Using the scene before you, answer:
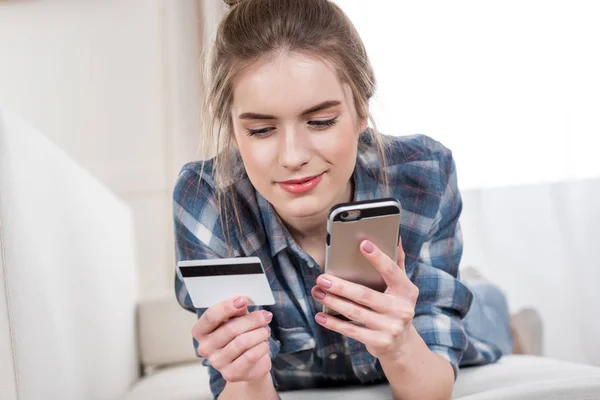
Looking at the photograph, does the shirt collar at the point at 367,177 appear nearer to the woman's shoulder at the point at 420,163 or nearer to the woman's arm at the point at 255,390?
the woman's shoulder at the point at 420,163

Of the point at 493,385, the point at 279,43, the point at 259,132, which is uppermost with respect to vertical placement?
the point at 279,43

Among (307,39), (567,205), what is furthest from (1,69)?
(567,205)

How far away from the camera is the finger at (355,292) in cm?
74

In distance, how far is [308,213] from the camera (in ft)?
2.89

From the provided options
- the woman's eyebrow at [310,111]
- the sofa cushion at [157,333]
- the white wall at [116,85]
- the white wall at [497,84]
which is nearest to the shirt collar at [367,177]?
the woman's eyebrow at [310,111]

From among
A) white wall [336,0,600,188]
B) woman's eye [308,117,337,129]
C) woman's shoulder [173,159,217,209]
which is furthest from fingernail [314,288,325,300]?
white wall [336,0,600,188]

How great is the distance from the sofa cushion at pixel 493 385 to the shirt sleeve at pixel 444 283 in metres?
0.08

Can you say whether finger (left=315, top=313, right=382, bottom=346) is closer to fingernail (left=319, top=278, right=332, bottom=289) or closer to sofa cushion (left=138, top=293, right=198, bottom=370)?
fingernail (left=319, top=278, right=332, bottom=289)

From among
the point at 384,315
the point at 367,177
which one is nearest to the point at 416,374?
the point at 384,315

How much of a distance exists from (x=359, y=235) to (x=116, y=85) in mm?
2074

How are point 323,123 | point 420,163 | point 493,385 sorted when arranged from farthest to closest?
point 420,163, point 493,385, point 323,123

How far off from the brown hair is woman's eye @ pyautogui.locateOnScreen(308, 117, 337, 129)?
0.08 meters

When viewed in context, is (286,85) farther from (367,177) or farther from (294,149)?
(367,177)

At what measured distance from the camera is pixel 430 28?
2.47 meters
